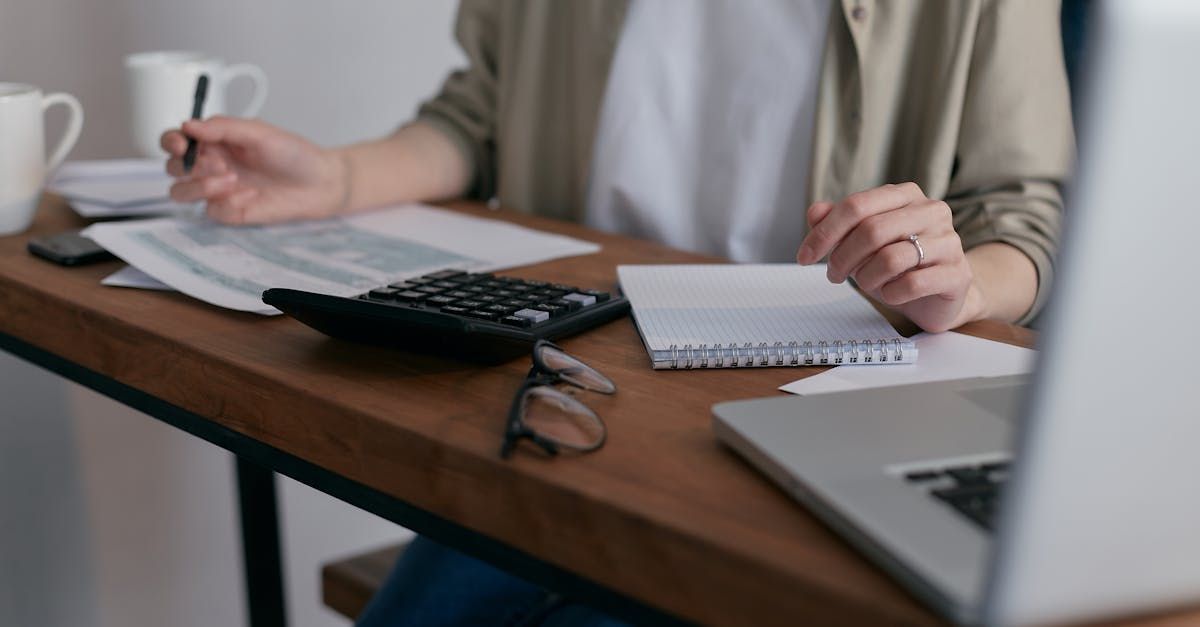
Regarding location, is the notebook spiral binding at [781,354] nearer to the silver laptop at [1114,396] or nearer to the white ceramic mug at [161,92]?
the silver laptop at [1114,396]

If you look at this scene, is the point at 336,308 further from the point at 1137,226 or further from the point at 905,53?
the point at 905,53

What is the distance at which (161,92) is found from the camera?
1.12 m

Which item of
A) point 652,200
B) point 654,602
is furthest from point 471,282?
point 652,200

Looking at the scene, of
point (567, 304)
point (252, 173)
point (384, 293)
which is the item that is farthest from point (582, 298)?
point (252, 173)

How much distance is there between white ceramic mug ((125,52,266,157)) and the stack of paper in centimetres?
3

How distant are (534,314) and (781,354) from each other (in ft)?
0.47

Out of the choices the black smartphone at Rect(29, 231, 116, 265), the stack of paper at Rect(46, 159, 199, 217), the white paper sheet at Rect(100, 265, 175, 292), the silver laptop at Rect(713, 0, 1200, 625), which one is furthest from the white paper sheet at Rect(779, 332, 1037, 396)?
the stack of paper at Rect(46, 159, 199, 217)

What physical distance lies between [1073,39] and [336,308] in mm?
720

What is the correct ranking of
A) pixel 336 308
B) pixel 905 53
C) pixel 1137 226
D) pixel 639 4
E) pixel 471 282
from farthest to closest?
1. pixel 639 4
2. pixel 905 53
3. pixel 471 282
4. pixel 336 308
5. pixel 1137 226

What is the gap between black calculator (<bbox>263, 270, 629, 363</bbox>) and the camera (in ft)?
2.07

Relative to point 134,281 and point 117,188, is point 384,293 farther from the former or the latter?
point 117,188

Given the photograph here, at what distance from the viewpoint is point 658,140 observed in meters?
1.17

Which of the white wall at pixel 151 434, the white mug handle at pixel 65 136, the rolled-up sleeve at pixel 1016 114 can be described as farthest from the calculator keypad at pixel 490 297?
the white wall at pixel 151 434

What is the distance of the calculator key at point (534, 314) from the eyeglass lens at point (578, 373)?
0.06 metres
